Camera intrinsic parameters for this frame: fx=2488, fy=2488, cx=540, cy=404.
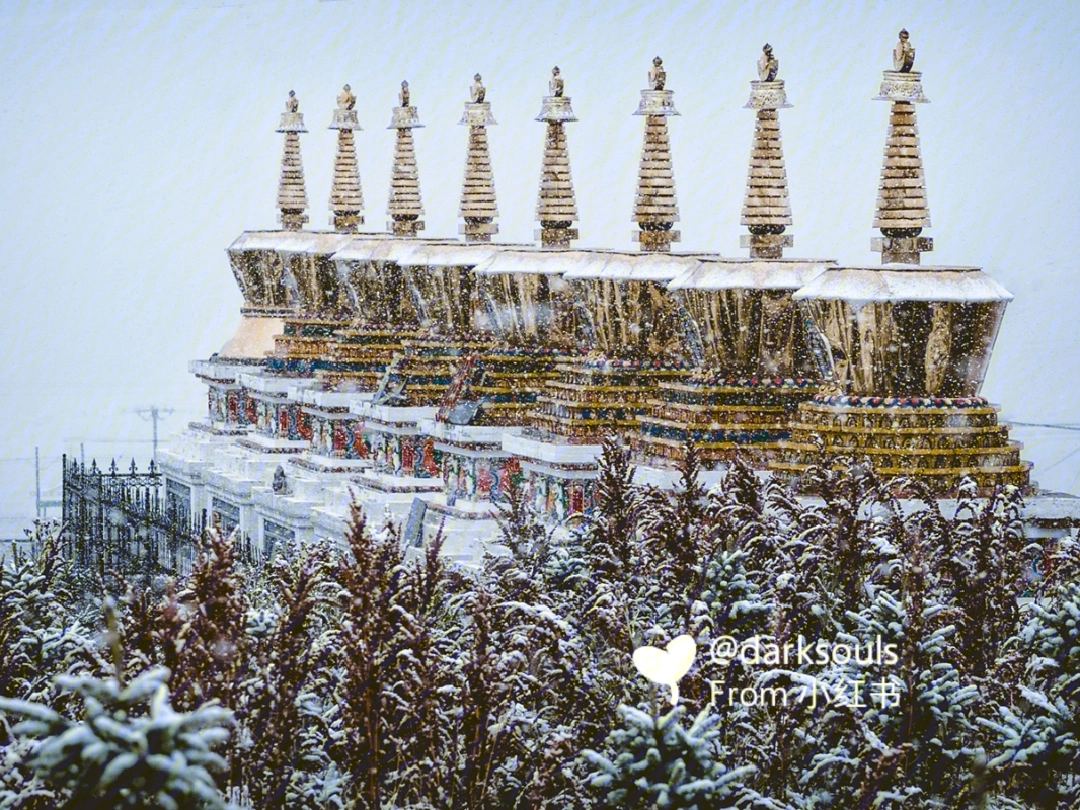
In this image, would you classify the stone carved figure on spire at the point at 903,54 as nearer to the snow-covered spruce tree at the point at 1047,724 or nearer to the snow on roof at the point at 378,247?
the snow-covered spruce tree at the point at 1047,724

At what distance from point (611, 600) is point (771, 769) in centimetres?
133

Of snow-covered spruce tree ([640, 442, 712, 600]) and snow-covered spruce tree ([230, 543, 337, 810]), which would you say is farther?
snow-covered spruce tree ([640, 442, 712, 600])

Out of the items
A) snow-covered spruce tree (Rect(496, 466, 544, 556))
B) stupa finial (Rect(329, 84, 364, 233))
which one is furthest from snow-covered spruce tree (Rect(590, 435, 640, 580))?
stupa finial (Rect(329, 84, 364, 233))

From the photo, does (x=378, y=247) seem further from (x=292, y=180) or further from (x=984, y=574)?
(x=984, y=574)

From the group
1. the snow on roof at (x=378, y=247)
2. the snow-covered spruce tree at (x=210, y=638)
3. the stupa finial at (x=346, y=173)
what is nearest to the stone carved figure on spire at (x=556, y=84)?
the snow on roof at (x=378, y=247)

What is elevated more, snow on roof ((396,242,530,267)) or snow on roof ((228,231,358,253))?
snow on roof ((396,242,530,267))

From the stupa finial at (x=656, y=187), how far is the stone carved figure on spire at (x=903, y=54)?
400 centimetres

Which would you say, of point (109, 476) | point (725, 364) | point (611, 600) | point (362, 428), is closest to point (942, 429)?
point (725, 364)

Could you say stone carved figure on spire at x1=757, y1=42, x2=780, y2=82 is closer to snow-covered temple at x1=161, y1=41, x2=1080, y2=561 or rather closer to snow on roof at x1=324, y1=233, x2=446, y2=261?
snow-covered temple at x1=161, y1=41, x2=1080, y2=561

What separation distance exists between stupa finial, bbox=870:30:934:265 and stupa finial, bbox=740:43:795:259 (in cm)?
199

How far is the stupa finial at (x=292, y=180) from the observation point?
32812mm

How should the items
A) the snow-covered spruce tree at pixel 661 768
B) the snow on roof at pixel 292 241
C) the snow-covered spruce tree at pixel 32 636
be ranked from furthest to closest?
1. the snow on roof at pixel 292 241
2. the snow-covered spruce tree at pixel 32 636
3. the snow-covered spruce tree at pixel 661 768

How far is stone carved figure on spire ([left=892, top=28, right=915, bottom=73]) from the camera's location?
18156 millimetres

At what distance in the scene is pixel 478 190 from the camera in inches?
1033
